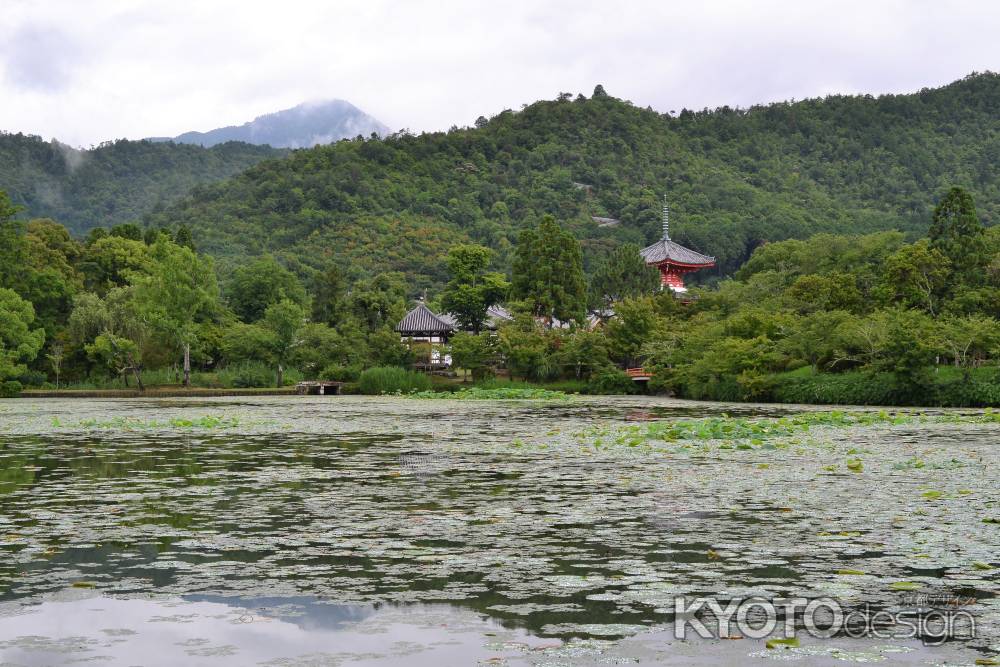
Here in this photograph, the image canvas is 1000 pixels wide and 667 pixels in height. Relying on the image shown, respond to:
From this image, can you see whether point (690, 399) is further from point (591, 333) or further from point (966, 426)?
point (966, 426)

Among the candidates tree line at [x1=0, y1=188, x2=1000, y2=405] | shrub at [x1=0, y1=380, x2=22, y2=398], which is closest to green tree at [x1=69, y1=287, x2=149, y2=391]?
tree line at [x1=0, y1=188, x2=1000, y2=405]

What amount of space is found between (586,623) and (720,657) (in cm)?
81

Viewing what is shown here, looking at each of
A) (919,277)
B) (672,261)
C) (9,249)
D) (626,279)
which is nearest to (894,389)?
(919,277)

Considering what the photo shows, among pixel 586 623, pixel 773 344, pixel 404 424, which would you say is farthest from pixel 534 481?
pixel 773 344

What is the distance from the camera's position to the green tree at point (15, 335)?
40.0m

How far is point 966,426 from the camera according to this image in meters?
20.1

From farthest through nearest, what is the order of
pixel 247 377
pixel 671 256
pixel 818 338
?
pixel 671 256, pixel 247 377, pixel 818 338

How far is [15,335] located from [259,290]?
17.3m

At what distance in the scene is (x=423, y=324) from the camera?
177 ft

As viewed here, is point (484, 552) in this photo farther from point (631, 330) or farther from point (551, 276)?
point (551, 276)

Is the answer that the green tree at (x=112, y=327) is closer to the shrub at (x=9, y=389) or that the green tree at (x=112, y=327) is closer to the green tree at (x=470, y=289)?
the shrub at (x=9, y=389)

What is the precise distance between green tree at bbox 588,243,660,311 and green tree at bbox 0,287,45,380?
87.8ft

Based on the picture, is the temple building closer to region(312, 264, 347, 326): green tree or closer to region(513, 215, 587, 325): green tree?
region(513, 215, 587, 325): green tree

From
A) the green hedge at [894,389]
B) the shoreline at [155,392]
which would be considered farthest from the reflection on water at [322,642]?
the shoreline at [155,392]
